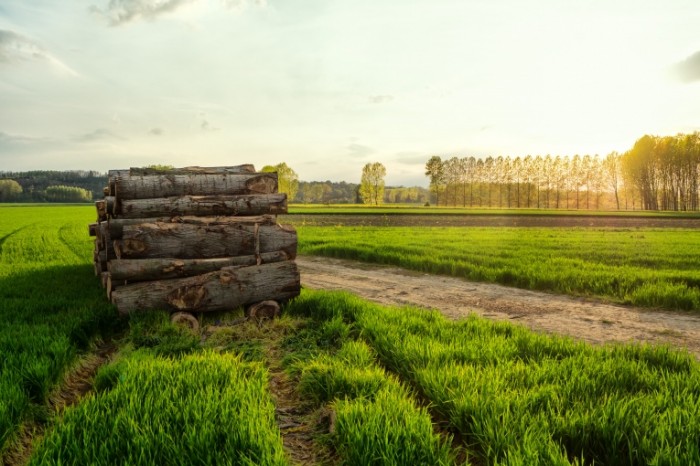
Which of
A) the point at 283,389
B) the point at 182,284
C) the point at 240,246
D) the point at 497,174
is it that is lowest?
the point at 283,389

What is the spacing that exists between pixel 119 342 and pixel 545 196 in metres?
135

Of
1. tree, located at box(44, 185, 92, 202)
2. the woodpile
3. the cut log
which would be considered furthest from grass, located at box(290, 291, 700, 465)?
tree, located at box(44, 185, 92, 202)

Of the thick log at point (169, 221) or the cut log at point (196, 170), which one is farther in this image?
the cut log at point (196, 170)

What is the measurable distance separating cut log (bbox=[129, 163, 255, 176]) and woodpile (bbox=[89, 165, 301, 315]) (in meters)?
0.05

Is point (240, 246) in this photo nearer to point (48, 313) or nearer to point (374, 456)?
point (48, 313)

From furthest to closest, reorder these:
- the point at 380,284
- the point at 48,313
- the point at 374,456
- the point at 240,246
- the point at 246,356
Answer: the point at 380,284, the point at 240,246, the point at 48,313, the point at 246,356, the point at 374,456

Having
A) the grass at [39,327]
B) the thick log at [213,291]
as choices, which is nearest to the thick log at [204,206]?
the thick log at [213,291]

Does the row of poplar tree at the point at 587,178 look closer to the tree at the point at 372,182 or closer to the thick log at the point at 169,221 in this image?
the tree at the point at 372,182

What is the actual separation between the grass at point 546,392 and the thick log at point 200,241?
293cm

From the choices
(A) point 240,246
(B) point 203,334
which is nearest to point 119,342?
(B) point 203,334

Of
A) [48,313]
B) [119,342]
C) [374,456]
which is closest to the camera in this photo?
[374,456]

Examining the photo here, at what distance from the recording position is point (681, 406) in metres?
3.66

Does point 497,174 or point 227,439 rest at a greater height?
point 497,174

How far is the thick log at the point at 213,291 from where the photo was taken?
23.2 ft
